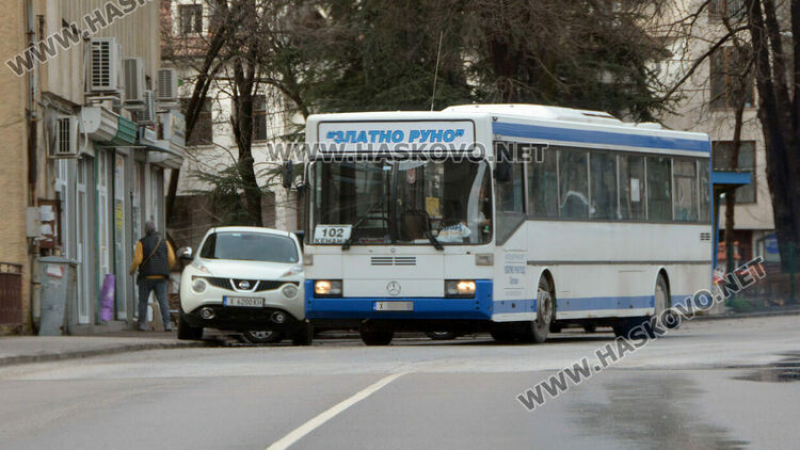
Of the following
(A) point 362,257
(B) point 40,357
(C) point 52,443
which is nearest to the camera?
(C) point 52,443

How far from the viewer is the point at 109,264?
32562 millimetres

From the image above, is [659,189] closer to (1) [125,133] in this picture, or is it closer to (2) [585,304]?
(2) [585,304]

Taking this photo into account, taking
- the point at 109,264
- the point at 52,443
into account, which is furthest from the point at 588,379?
the point at 109,264

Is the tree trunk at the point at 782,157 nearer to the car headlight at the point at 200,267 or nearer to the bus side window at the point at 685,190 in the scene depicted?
the bus side window at the point at 685,190

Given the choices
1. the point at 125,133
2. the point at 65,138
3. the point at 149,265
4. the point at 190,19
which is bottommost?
the point at 149,265

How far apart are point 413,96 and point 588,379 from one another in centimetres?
2231

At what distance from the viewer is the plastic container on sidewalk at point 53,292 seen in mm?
24781

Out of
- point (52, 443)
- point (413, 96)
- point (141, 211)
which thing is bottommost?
point (52, 443)

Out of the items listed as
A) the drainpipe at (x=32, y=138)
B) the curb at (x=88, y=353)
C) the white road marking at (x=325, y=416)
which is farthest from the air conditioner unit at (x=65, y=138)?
the white road marking at (x=325, y=416)

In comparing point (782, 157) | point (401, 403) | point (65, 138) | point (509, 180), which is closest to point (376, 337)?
point (509, 180)

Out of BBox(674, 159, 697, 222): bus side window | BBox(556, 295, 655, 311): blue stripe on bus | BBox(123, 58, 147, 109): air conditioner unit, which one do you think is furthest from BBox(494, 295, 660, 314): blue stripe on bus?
BBox(123, 58, 147, 109): air conditioner unit

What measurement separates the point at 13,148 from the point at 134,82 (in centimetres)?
709

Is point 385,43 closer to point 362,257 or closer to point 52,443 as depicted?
point 362,257

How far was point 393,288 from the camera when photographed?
2078 cm
